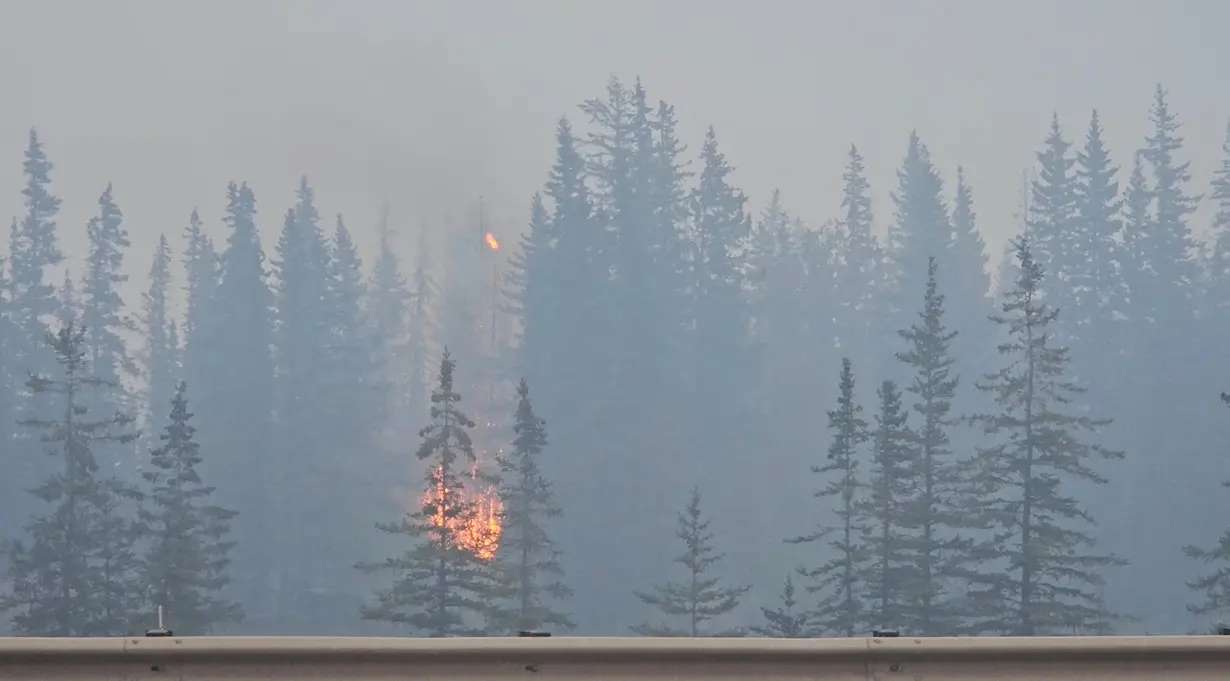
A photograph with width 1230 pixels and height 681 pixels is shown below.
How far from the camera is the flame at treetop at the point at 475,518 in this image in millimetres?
21969

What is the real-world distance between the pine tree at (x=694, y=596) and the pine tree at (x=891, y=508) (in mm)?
2667

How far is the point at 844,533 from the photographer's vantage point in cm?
2353

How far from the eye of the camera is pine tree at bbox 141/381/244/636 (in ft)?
73.9

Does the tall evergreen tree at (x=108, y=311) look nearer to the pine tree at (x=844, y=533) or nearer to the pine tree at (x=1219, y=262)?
the pine tree at (x=844, y=533)

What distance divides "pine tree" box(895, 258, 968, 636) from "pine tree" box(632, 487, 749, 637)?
3484 mm

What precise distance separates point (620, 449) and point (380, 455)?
482cm

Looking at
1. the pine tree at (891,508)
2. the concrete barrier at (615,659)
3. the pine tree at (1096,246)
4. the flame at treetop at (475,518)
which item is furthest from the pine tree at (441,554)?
the concrete barrier at (615,659)

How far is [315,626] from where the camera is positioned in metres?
23.8

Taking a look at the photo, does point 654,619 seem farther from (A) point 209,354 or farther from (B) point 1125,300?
(B) point 1125,300

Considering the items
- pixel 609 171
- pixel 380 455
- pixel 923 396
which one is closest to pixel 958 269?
pixel 923 396

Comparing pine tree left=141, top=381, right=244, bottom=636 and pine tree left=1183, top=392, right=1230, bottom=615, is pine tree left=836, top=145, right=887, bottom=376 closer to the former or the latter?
pine tree left=1183, top=392, right=1230, bottom=615

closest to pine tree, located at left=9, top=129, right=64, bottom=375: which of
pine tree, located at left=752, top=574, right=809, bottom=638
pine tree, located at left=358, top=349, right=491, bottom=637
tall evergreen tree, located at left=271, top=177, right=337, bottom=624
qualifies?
tall evergreen tree, located at left=271, top=177, right=337, bottom=624

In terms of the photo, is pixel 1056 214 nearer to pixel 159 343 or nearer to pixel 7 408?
pixel 159 343

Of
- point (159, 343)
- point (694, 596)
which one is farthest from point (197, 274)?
point (694, 596)
